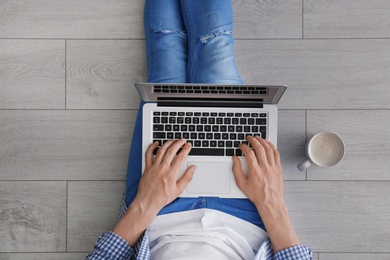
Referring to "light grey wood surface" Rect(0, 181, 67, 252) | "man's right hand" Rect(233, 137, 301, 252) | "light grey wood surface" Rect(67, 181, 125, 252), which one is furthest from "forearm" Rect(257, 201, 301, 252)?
"light grey wood surface" Rect(0, 181, 67, 252)

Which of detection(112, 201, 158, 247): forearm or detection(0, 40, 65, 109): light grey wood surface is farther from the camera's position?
detection(0, 40, 65, 109): light grey wood surface

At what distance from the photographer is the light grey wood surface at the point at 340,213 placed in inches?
49.6

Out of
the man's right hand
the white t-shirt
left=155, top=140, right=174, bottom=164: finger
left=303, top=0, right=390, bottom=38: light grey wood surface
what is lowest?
the white t-shirt

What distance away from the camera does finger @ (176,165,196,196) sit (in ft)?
3.36

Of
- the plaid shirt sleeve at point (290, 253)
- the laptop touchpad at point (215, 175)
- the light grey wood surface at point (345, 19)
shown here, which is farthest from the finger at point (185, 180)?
the light grey wood surface at point (345, 19)

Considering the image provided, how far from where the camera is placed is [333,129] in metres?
1.26

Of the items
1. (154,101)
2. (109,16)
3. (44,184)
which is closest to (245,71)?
(154,101)

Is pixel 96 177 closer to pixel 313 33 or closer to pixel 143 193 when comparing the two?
pixel 143 193

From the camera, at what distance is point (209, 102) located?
40.8 inches

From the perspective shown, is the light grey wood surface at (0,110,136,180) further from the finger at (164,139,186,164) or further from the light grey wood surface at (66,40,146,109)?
the finger at (164,139,186,164)

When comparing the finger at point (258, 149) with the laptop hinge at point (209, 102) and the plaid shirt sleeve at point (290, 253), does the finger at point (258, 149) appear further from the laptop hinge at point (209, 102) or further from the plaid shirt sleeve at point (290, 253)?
the plaid shirt sleeve at point (290, 253)

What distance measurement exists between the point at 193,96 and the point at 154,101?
0.34 feet

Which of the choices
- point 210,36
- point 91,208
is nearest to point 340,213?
point 210,36

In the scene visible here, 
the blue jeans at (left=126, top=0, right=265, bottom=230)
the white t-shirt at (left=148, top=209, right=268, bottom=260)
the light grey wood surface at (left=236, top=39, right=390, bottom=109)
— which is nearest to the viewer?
the white t-shirt at (left=148, top=209, right=268, bottom=260)
